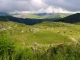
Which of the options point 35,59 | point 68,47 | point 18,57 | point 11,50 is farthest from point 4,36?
point 35,59

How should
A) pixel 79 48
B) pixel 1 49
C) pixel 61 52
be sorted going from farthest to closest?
pixel 1 49 < pixel 79 48 < pixel 61 52

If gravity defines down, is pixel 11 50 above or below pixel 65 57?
below

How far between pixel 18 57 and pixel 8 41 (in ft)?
21.6

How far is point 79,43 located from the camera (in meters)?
22.3

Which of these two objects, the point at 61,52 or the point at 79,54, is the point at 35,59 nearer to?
the point at 61,52

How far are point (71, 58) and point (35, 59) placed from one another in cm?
302

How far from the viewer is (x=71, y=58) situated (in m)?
17.6

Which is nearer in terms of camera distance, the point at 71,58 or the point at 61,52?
the point at 71,58

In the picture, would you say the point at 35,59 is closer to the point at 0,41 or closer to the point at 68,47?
the point at 68,47

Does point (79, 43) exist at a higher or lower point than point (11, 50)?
higher

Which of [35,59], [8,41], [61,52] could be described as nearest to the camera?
[35,59]

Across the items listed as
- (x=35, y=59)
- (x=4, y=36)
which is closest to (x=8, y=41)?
(x=4, y=36)

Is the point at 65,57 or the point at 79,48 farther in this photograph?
the point at 79,48

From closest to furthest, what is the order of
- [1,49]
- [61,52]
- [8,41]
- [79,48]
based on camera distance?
1. [61,52]
2. [79,48]
3. [1,49]
4. [8,41]
